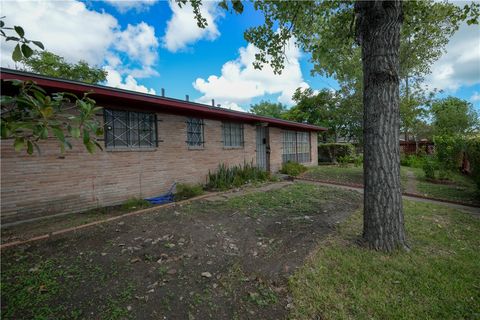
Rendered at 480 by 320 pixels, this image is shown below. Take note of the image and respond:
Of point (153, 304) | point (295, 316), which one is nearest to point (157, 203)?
point (153, 304)

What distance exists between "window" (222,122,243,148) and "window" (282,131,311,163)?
3739 millimetres

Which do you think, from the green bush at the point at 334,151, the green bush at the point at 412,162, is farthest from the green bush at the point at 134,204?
the green bush at the point at 412,162

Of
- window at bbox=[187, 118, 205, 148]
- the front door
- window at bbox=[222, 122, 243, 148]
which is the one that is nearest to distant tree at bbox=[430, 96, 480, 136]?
the front door

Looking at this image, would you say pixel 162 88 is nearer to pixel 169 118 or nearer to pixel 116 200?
pixel 169 118

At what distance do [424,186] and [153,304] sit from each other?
9904 mm

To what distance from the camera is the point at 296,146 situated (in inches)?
532

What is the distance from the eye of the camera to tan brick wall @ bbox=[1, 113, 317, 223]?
4.30 m

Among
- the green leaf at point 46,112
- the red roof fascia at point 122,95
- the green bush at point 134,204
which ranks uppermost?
the red roof fascia at point 122,95

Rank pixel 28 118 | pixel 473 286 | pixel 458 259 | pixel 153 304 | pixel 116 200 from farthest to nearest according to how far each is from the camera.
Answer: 1. pixel 116 200
2. pixel 458 259
3. pixel 473 286
4. pixel 153 304
5. pixel 28 118

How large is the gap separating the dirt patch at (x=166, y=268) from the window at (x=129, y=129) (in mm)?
2367

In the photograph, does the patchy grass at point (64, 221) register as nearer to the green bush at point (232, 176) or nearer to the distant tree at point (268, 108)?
the green bush at point (232, 176)

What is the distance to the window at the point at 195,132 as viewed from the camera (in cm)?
751

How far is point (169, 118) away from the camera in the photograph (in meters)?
6.86

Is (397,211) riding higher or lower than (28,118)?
lower
